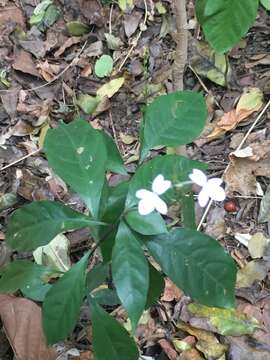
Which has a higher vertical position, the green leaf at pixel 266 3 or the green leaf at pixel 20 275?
the green leaf at pixel 266 3

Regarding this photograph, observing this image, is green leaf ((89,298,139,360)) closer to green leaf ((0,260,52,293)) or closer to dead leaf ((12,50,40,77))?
green leaf ((0,260,52,293))

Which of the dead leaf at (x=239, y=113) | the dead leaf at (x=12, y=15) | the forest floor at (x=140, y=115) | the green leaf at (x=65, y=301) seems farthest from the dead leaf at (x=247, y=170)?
the dead leaf at (x=12, y=15)

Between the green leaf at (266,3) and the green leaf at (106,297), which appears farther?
the green leaf at (266,3)

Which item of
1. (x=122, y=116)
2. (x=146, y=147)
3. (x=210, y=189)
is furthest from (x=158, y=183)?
(x=122, y=116)

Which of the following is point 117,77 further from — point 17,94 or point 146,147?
point 146,147

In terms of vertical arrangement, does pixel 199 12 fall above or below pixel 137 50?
above

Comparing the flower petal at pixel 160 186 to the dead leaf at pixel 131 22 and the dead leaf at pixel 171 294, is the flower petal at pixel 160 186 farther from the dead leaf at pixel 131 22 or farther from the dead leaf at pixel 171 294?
the dead leaf at pixel 131 22
